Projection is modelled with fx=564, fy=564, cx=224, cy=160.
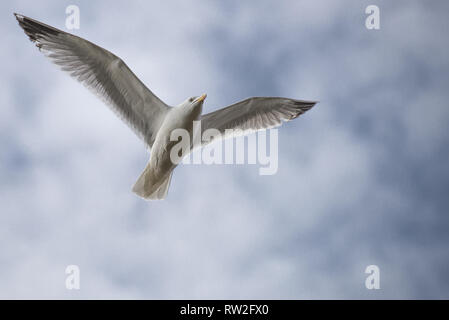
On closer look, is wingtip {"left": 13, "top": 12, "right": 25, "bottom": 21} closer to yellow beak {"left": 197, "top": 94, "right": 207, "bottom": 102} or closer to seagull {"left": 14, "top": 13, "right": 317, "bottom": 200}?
seagull {"left": 14, "top": 13, "right": 317, "bottom": 200}

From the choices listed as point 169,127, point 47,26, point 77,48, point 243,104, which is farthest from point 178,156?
point 47,26

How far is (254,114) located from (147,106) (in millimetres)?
993

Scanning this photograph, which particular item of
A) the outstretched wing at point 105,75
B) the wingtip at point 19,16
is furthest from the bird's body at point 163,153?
the wingtip at point 19,16

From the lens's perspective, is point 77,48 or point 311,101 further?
point 311,101

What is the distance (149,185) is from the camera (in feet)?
16.5

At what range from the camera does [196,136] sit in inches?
202

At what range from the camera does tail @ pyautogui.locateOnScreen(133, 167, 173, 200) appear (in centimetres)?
499

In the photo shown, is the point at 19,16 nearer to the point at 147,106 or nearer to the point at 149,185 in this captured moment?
the point at 147,106

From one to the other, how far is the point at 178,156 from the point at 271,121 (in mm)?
962

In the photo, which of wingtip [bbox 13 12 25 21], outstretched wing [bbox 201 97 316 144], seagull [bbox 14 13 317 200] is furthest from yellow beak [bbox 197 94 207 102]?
wingtip [bbox 13 12 25 21]

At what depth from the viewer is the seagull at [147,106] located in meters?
4.93

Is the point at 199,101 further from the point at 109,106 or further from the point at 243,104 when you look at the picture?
the point at 109,106

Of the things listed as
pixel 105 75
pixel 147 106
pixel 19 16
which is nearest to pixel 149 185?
pixel 147 106

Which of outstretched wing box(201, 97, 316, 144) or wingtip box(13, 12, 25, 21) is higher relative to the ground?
wingtip box(13, 12, 25, 21)
